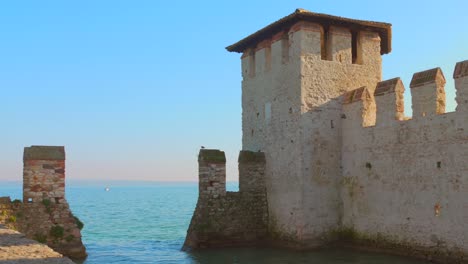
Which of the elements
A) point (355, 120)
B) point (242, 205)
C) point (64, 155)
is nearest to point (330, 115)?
point (355, 120)

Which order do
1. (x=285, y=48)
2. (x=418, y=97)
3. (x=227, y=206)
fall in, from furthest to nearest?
1. (x=227, y=206)
2. (x=285, y=48)
3. (x=418, y=97)

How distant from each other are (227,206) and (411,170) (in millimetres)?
6284

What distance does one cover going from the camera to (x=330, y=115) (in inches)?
638

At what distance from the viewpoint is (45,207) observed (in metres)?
14.4

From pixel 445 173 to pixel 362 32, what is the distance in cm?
631

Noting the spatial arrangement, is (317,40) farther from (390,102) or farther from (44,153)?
(44,153)

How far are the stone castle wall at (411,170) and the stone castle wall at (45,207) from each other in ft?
27.4

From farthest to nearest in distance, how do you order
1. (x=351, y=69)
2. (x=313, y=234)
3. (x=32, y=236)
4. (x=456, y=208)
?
(x=351, y=69), (x=313, y=234), (x=32, y=236), (x=456, y=208)

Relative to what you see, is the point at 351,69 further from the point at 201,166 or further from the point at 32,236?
the point at 32,236

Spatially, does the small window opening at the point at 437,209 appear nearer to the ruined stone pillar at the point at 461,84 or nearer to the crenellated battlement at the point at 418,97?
the crenellated battlement at the point at 418,97

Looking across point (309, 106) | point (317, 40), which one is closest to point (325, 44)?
point (317, 40)

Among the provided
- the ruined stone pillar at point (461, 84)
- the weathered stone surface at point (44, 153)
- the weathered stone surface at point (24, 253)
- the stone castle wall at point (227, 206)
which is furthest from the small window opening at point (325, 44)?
the weathered stone surface at point (24, 253)

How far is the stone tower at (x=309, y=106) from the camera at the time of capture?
51.8ft

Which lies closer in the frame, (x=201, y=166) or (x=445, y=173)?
(x=445, y=173)
